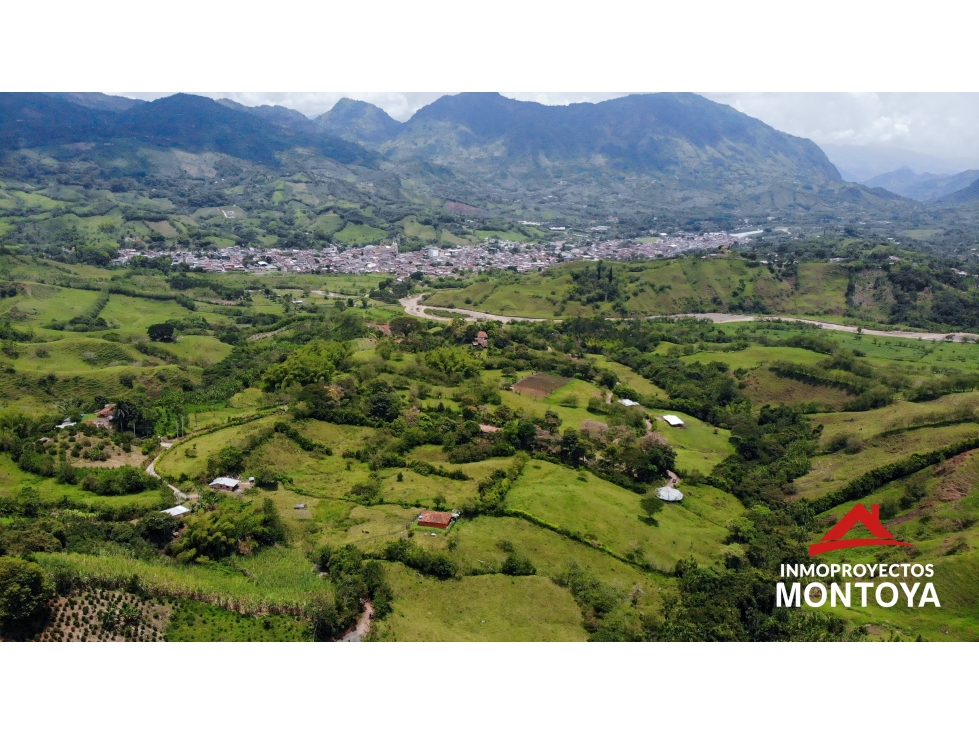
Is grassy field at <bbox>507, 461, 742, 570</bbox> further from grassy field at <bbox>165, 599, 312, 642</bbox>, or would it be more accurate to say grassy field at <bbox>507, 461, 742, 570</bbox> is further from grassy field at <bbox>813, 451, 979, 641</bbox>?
grassy field at <bbox>165, 599, 312, 642</bbox>

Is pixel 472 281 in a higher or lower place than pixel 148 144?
lower

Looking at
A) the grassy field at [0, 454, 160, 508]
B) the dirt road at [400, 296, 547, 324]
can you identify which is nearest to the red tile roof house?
the grassy field at [0, 454, 160, 508]

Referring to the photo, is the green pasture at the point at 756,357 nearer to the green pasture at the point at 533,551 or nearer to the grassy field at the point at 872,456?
the grassy field at the point at 872,456

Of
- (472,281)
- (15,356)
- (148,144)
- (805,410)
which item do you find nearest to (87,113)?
(148,144)

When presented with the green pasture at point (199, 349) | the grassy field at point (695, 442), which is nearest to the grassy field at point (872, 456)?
the grassy field at point (695, 442)

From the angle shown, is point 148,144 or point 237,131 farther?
point 237,131

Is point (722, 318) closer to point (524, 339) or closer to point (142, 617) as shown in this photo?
point (524, 339)

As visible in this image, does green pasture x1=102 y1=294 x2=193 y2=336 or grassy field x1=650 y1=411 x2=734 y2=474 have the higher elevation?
green pasture x1=102 y1=294 x2=193 y2=336

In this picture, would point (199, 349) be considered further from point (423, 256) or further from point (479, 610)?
point (423, 256)
